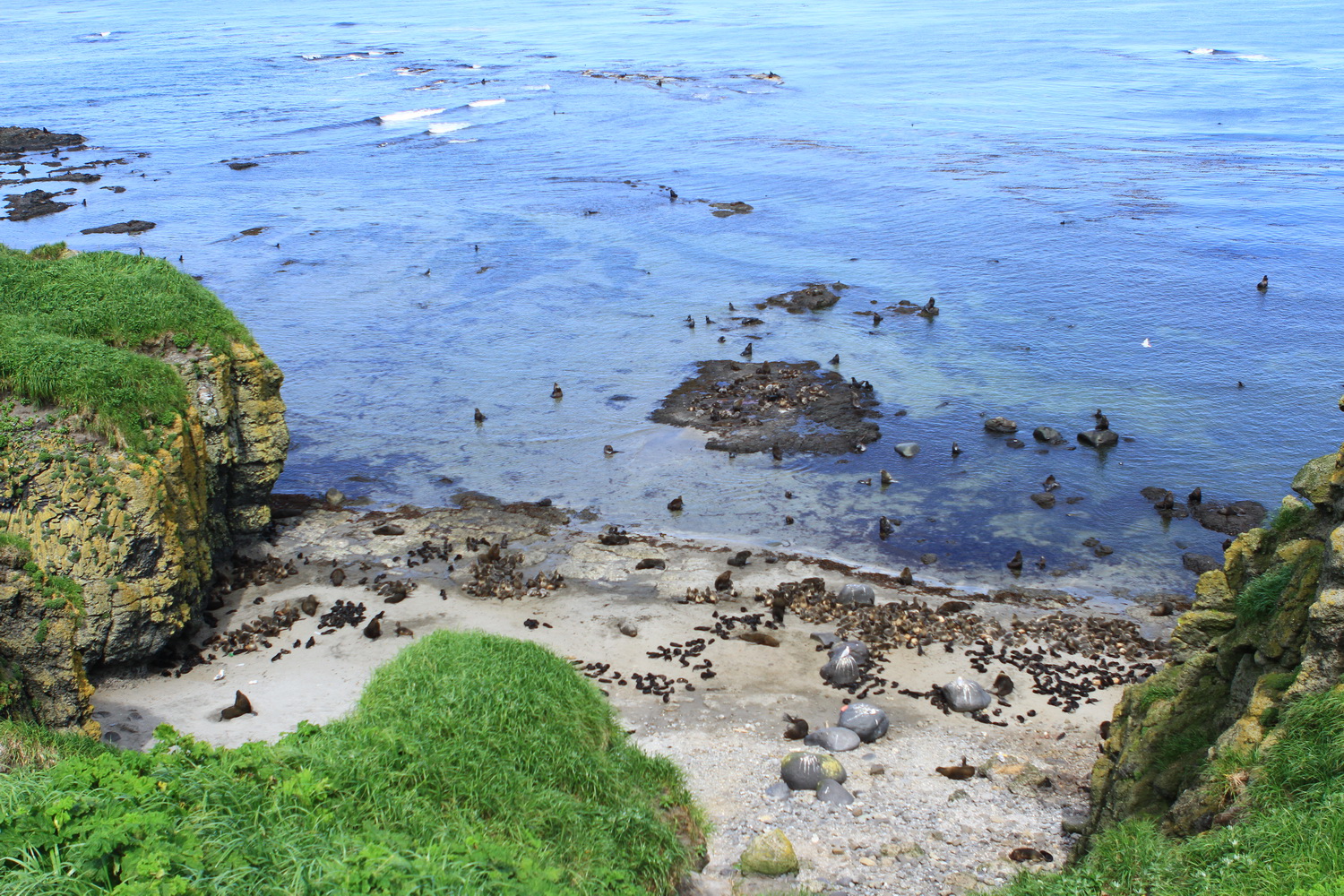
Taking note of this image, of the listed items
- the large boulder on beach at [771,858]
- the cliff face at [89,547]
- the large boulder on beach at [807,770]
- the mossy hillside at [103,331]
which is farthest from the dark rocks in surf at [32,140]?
the large boulder on beach at [771,858]

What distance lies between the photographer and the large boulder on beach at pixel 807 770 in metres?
15.5

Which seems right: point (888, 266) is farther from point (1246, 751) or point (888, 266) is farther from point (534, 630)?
point (1246, 751)

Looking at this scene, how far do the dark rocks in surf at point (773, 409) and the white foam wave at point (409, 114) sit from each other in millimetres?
59048

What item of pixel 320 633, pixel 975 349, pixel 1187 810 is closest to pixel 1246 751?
pixel 1187 810

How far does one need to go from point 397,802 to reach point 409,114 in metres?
86.1

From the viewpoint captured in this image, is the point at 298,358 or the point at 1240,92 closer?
the point at 298,358

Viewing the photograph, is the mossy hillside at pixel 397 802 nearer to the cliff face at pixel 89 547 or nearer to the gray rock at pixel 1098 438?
the cliff face at pixel 89 547

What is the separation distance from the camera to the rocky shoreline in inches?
574

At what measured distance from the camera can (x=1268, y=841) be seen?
8.81 m

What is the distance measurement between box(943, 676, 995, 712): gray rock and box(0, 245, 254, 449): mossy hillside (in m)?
16.2

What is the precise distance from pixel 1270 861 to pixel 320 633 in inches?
680

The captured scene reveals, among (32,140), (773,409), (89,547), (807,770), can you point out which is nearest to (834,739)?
(807,770)

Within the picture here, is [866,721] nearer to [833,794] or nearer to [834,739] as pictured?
[834,739]

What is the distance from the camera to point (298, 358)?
132ft
